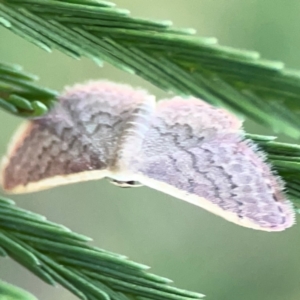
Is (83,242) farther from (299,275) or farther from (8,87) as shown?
(299,275)

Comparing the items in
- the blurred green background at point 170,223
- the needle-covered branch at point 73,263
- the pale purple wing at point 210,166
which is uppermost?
the blurred green background at point 170,223

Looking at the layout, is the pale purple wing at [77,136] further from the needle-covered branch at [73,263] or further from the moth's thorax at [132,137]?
the needle-covered branch at [73,263]

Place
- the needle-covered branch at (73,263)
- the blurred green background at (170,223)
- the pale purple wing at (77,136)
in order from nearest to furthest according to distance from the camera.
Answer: the needle-covered branch at (73,263) < the pale purple wing at (77,136) < the blurred green background at (170,223)

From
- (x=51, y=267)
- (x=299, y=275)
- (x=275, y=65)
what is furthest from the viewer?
(x=299, y=275)

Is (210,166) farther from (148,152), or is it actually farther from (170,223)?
(170,223)

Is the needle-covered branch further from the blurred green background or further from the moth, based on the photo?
the blurred green background

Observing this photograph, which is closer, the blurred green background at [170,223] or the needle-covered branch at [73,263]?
→ the needle-covered branch at [73,263]

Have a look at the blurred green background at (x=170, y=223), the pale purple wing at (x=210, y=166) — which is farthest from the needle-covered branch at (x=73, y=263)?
the blurred green background at (x=170, y=223)

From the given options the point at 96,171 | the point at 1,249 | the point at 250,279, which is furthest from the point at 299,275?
the point at 1,249
